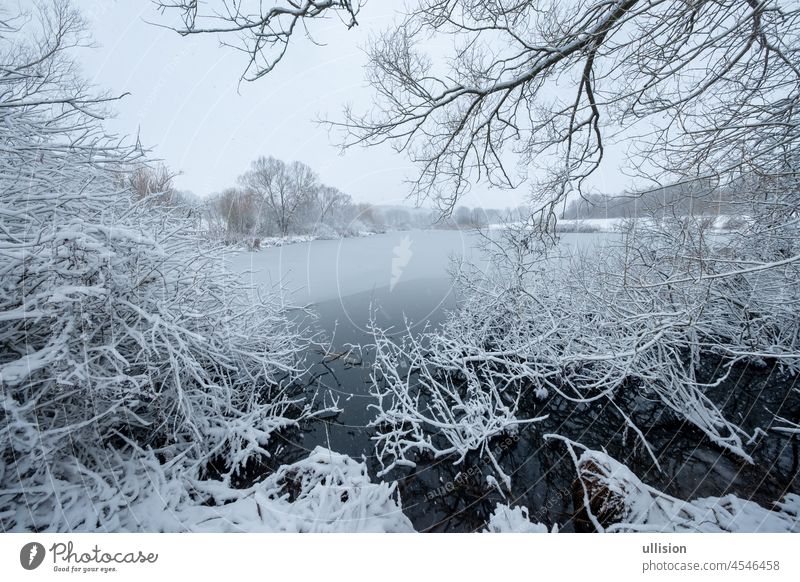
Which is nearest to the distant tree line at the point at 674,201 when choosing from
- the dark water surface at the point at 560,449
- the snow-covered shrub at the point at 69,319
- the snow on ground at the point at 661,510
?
the snow on ground at the point at 661,510

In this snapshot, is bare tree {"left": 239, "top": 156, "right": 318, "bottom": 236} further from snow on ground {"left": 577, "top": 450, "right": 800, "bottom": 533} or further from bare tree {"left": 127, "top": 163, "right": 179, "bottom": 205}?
snow on ground {"left": 577, "top": 450, "right": 800, "bottom": 533}

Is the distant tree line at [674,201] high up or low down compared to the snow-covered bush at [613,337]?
up

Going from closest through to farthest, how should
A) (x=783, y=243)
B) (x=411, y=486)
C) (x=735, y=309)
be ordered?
1. (x=411, y=486)
2. (x=783, y=243)
3. (x=735, y=309)

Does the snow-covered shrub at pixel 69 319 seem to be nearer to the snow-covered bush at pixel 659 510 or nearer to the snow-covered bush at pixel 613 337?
the snow-covered bush at pixel 613 337

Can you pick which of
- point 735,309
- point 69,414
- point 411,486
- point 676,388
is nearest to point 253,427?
point 69,414

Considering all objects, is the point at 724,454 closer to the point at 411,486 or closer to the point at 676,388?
the point at 676,388

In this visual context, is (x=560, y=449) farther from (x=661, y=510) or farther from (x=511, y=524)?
(x=511, y=524)

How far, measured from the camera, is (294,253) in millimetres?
10602

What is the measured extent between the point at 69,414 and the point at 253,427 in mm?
1679

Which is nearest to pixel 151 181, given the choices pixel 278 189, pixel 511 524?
pixel 278 189
